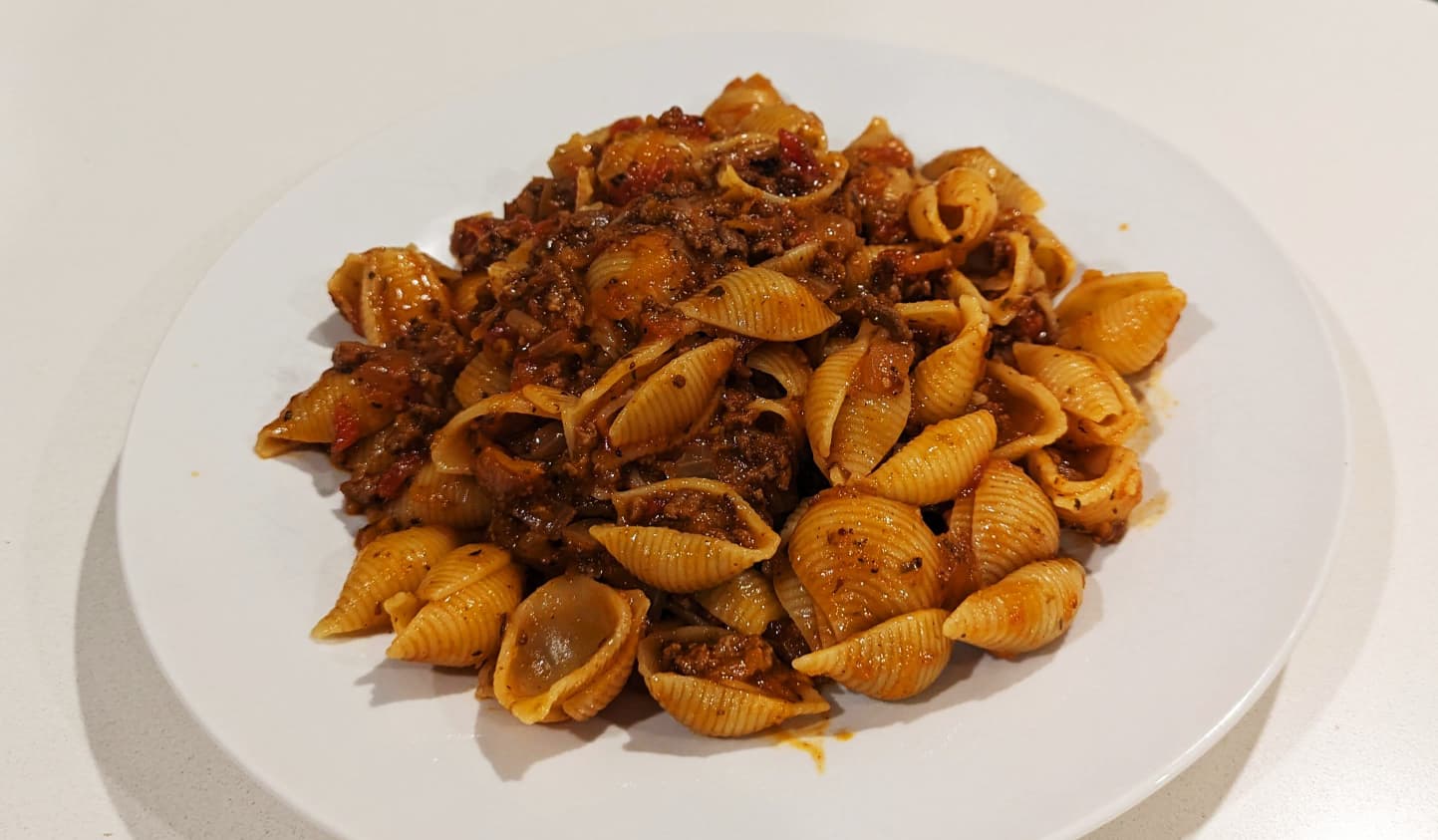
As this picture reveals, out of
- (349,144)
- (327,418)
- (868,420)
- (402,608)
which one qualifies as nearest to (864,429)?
(868,420)

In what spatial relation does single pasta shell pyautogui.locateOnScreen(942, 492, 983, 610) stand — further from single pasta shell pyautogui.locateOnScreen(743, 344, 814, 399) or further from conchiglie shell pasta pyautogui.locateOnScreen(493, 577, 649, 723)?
conchiglie shell pasta pyautogui.locateOnScreen(493, 577, 649, 723)

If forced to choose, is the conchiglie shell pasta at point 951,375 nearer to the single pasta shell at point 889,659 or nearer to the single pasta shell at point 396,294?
the single pasta shell at point 889,659

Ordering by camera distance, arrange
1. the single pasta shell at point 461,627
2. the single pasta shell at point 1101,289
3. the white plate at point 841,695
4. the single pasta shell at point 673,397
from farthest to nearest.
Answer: the single pasta shell at point 1101,289, the single pasta shell at point 673,397, the single pasta shell at point 461,627, the white plate at point 841,695

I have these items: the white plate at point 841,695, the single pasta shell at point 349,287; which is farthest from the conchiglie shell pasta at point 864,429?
the single pasta shell at point 349,287

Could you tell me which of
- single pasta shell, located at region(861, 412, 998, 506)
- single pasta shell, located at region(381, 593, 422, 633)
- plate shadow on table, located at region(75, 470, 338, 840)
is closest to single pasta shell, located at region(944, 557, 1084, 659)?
single pasta shell, located at region(861, 412, 998, 506)

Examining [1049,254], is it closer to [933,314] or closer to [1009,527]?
[933,314]

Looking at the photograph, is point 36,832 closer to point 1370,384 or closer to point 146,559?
point 146,559

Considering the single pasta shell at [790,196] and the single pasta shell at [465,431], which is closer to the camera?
the single pasta shell at [465,431]
